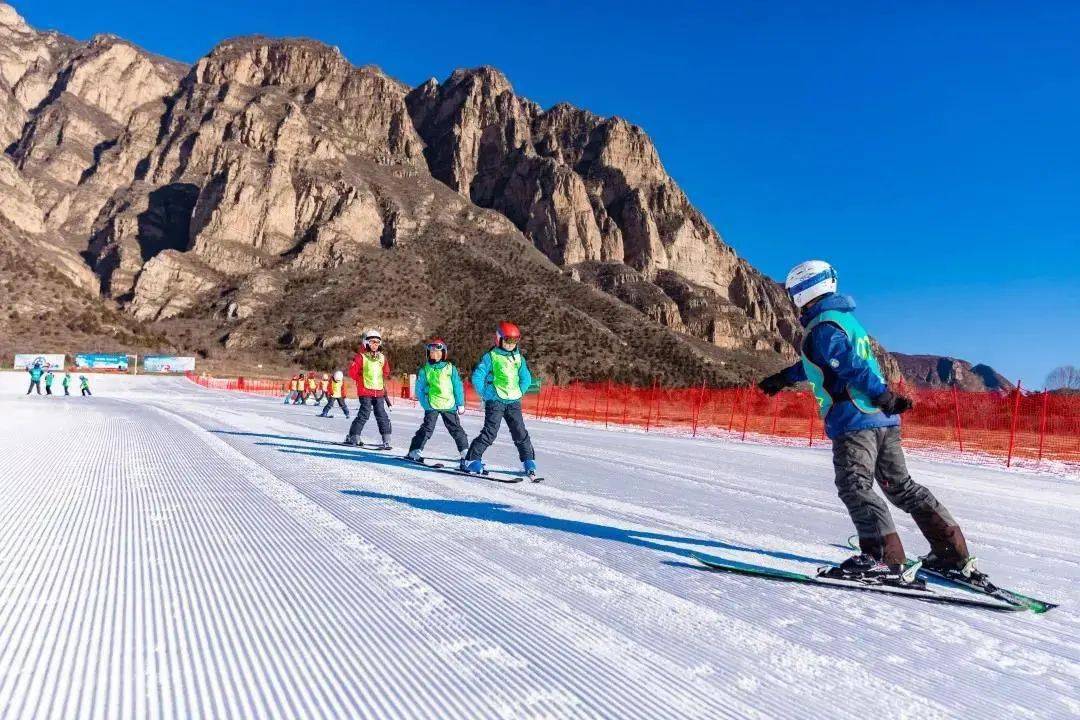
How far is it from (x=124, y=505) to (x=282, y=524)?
134cm

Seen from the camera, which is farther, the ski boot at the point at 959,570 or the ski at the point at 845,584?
the ski boot at the point at 959,570

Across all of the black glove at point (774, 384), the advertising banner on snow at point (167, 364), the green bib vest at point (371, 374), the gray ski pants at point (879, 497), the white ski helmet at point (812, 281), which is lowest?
the advertising banner on snow at point (167, 364)

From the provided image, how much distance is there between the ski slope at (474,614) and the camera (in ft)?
6.71

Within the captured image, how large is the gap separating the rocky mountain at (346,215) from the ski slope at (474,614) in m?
80.1

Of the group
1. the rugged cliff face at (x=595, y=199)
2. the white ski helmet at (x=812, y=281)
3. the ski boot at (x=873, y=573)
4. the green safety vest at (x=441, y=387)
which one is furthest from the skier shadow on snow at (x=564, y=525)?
the rugged cliff face at (x=595, y=199)

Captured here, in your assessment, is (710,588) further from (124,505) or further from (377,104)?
(377,104)

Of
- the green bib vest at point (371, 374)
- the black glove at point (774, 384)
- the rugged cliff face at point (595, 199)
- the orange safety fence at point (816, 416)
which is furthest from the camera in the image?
the rugged cliff face at point (595, 199)

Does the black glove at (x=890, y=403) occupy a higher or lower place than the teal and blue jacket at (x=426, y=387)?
higher

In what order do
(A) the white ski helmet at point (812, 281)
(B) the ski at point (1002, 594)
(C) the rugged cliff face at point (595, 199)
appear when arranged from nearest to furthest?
(B) the ski at point (1002, 594) → (A) the white ski helmet at point (812, 281) → (C) the rugged cliff face at point (595, 199)

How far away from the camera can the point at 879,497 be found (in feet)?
11.6

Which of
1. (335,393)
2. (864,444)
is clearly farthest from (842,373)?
(335,393)

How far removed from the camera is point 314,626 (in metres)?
2.56

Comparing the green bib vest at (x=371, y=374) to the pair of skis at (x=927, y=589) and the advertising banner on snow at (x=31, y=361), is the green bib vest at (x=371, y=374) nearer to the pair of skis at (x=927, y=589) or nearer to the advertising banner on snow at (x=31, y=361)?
the pair of skis at (x=927, y=589)

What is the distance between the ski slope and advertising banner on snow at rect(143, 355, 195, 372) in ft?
233
